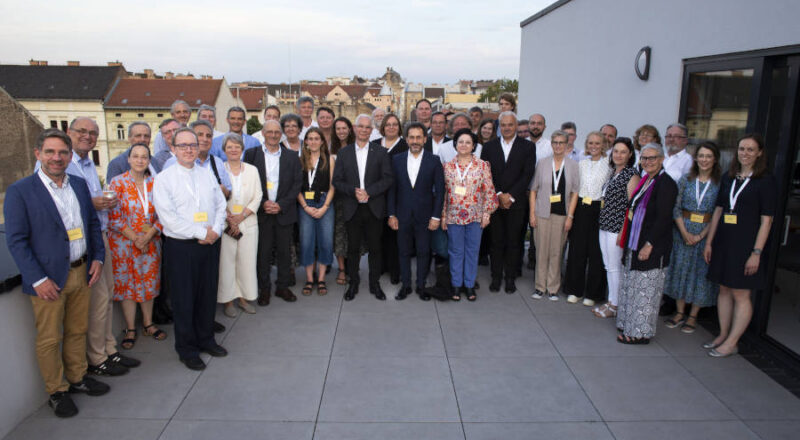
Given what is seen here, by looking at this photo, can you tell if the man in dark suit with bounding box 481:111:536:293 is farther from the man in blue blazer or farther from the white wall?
the man in blue blazer

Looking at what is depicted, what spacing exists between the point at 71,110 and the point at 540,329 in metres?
71.4

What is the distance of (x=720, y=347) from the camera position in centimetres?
420

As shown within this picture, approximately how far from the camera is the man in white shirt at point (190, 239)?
144 inches

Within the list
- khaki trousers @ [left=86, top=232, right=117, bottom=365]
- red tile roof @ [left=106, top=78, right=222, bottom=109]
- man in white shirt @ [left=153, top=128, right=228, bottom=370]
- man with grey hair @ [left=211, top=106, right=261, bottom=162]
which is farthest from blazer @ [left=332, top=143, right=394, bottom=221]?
red tile roof @ [left=106, top=78, right=222, bottom=109]

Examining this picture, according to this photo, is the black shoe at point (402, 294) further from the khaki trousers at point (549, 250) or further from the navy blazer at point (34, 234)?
the navy blazer at point (34, 234)

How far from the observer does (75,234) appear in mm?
3262

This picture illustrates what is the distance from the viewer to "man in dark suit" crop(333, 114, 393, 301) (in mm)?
5211

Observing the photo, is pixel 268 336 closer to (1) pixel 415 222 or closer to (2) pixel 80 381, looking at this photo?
(2) pixel 80 381

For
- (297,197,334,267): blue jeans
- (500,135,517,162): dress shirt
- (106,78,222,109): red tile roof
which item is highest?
(106,78,222,109): red tile roof

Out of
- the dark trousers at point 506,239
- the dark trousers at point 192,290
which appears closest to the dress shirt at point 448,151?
the dark trousers at point 506,239

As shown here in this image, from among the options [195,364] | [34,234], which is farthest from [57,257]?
Result: [195,364]

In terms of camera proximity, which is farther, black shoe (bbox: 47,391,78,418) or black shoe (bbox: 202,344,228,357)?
black shoe (bbox: 202,344,228,357)

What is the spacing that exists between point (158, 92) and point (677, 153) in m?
65.3

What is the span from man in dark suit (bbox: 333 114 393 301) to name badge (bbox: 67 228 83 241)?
97.3 inches
